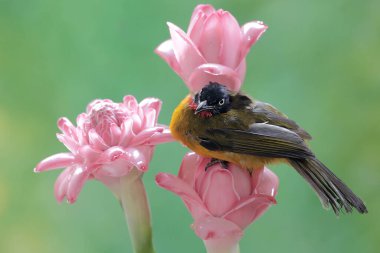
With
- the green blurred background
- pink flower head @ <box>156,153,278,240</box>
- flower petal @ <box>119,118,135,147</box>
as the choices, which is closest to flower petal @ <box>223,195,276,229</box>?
pink flower head @ <box>156,153,278,240</box>

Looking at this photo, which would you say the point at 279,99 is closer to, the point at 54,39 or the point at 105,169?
the point at 54,39

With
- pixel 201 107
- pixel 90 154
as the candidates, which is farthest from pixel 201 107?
pixel 90 154

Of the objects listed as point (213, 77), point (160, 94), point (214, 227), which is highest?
point (213, 77)

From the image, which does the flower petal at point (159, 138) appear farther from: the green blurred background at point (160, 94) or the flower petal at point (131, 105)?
the green blurred background at point (160, 94)

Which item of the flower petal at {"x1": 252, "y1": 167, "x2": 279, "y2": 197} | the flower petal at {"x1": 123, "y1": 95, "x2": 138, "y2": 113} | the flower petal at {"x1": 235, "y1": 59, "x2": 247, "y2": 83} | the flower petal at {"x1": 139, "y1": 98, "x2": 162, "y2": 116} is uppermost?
the flower petal at {"x1": 235, "y1": 59, "x2": 247, "y2": 83}

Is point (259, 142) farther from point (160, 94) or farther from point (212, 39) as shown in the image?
point (160, 94)

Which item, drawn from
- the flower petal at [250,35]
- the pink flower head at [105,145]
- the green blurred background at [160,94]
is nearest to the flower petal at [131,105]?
the pink flower head at [105,145]

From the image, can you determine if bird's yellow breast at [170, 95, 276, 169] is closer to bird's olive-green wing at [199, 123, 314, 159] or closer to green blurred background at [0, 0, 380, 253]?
bird's olive-green wing at [199, 123, 314, 159]
